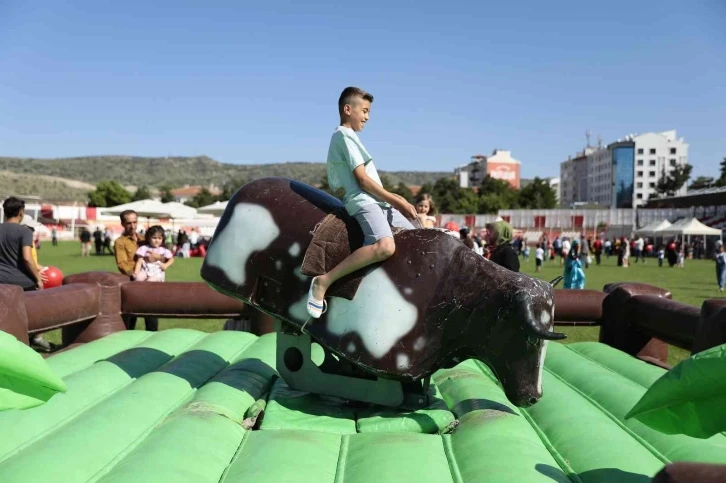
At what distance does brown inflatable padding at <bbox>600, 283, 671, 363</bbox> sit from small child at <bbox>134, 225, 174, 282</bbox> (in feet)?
15.0

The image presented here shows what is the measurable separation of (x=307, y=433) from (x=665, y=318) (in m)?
3.08

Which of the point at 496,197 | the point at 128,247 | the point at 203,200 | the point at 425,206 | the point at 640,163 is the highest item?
the point at 640,163

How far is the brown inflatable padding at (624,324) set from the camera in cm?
578

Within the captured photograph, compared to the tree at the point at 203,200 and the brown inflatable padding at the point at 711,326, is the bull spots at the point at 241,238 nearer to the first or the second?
the brown inflatable padding at the point at 711,326

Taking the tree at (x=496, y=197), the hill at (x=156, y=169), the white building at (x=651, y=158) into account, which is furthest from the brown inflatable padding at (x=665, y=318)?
the hill at (x=156, y=169)

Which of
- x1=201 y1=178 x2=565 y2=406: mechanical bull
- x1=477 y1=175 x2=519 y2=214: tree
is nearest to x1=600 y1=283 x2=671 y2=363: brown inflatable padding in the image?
x1=201 y1=178 x2=565 y2=406: mechanical bull

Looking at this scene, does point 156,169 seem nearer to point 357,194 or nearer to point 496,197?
point 496,197

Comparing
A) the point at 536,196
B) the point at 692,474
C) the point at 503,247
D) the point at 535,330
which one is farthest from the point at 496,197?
the point at 692,474

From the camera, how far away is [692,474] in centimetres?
174

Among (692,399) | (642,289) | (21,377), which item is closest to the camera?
(692,399)

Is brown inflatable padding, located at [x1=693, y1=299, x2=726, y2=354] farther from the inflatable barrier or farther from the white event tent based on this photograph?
the white event tent

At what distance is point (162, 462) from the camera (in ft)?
8.89

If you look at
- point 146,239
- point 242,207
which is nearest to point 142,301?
point 146,239

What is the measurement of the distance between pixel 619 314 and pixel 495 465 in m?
3.51
